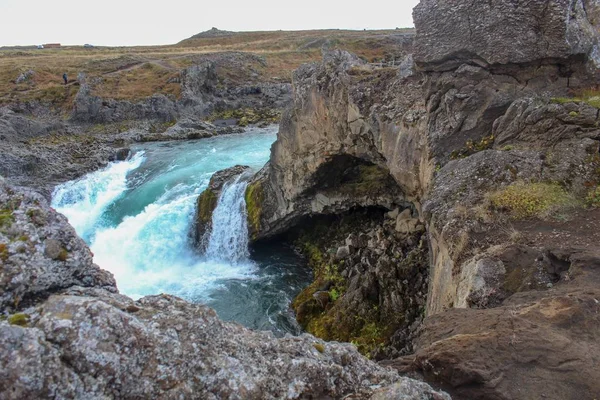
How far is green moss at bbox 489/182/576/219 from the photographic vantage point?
9570 millimetres

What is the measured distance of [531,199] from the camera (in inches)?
387

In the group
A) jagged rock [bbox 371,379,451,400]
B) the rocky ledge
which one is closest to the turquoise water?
the rocky ledge

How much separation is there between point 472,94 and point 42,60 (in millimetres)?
90401

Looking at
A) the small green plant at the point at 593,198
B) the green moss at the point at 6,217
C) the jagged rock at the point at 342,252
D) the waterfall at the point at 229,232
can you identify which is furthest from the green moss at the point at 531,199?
the waterfall at the point at 229,232

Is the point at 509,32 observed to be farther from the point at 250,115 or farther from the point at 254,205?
the point at 250,115

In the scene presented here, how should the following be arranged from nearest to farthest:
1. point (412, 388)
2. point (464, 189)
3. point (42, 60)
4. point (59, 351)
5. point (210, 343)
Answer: point (59, 351)
point (210, 343)
point (412, 388)
point (464, 189)
point (42, 60)

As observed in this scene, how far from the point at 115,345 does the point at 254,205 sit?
2103 centimetres

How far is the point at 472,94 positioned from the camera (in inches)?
513

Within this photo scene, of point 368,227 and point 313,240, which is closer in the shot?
point 368,227

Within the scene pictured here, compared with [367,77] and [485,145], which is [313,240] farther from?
[485,145]

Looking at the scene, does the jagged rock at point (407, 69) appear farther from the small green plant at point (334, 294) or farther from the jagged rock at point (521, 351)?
the jagged rock at point (521, 351)

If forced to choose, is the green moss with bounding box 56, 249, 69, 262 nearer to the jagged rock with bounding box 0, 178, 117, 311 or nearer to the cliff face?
the jagged rock with bounding box 0, 178, 117, 311

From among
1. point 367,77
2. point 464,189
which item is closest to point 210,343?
point 464,189

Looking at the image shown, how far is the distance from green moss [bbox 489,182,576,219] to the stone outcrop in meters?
6.31
